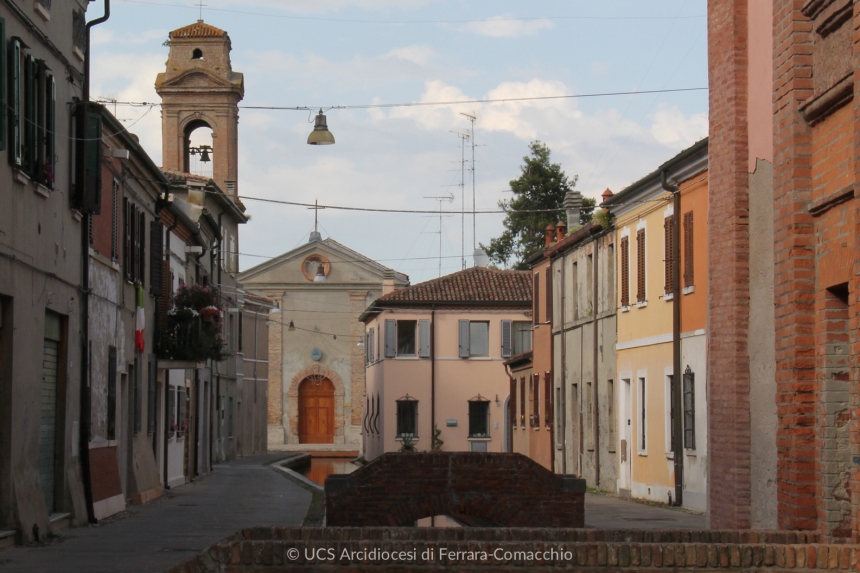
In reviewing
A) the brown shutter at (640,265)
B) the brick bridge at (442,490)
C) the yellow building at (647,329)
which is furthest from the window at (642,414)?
the brick bridge at (442,490)

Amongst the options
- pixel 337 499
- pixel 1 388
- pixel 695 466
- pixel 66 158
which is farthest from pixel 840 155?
pixel 695 466

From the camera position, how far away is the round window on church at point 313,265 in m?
68.6

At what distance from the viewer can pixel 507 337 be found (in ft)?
178

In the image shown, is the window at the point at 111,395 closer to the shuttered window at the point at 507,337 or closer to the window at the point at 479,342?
the window at the point at 479,342

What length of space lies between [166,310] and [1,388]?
13716 mm

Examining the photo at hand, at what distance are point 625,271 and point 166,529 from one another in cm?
1402

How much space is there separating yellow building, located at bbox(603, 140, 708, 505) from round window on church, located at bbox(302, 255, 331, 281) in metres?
39.6

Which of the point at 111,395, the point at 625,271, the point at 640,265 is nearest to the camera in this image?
the point at 111,395

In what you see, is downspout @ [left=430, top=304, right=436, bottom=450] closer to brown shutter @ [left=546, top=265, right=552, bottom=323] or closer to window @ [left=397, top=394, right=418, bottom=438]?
window @ [left=397, top=394, right=418, bottom=438]

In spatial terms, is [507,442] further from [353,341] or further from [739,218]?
[739,218]

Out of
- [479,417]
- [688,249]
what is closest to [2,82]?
[688,249]

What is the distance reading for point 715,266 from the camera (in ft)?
41.1

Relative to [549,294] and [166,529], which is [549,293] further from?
[166,529]

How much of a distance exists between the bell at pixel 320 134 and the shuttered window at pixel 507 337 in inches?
1135
